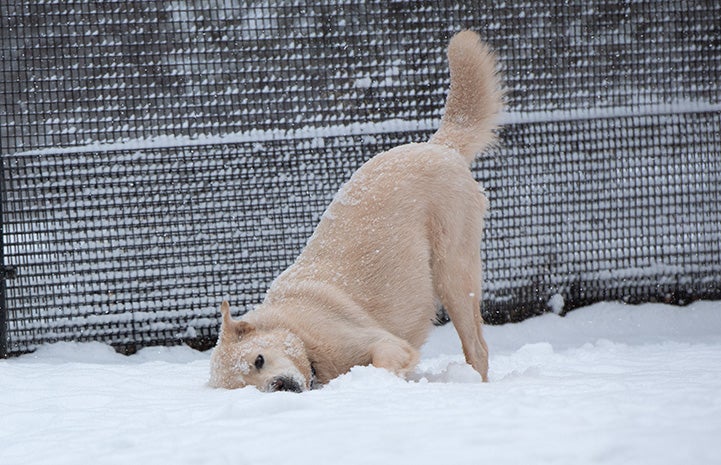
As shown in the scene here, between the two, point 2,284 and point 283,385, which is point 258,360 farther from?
point 2,284

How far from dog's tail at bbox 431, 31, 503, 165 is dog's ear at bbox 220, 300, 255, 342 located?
5.08 ft

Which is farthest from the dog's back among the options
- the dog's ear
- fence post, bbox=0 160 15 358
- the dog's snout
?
fence post, bbox=0 160 15 358

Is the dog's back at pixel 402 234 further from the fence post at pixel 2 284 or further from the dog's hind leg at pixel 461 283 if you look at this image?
the fence post at pixel 2 284

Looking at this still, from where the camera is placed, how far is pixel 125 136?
5.23 meters

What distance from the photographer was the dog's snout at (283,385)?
10.8 feet

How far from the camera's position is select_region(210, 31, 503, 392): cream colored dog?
3.81 m

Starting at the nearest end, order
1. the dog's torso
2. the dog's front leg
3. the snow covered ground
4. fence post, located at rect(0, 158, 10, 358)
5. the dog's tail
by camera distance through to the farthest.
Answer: the snow covered ground, the dog's front leg, the dog's torso, the dog's tail, fence post, located at rect(0, 158, 10, 358)

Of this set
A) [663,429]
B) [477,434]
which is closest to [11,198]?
[477,434]

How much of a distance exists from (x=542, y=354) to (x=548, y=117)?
1.67 metres

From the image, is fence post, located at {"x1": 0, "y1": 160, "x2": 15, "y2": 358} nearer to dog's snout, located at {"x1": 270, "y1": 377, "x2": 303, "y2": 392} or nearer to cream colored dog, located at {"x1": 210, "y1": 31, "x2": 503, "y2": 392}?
cream colored dog, located at {"x1": 210, "y1": 31, "x2": 503, "y2": 392}

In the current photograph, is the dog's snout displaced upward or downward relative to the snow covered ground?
downward

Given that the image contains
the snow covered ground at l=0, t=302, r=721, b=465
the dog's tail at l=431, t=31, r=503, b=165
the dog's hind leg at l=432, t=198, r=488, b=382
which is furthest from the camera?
the dog's tail at l=431, t=31, r=503, b=165

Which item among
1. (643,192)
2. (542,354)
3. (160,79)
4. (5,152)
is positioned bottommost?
(542,354)

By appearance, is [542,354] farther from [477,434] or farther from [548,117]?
[477,434]
